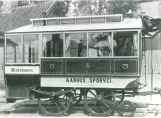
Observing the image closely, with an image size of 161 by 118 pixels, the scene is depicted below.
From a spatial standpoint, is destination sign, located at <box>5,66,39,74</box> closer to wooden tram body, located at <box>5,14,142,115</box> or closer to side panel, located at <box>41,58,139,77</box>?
wooden tram body, located at <box>5,14,142,115</box>

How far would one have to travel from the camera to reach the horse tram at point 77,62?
8.89m

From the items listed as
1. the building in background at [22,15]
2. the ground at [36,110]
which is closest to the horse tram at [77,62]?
the ground at [36,110]

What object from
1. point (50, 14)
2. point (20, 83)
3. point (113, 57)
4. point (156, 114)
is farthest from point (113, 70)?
point (50, 14)

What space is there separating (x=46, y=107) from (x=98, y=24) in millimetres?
3123

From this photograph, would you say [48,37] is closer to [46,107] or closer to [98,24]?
[98,24]

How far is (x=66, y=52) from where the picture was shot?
9.30 meters

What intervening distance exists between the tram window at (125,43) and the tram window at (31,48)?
2540mm

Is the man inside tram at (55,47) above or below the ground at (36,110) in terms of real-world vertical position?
above

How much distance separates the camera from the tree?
77.4 feet

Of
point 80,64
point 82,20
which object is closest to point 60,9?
point 82,20

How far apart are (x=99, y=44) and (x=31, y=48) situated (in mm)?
2255

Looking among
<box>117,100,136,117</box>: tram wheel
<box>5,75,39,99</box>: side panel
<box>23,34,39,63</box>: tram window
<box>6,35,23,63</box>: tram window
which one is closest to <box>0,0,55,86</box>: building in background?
<box>6,35,23,63</box>: tram window

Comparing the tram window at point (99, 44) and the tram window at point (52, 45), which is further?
the tram window at point (52, 45)

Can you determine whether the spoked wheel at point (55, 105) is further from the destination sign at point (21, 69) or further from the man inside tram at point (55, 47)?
the man inside tram at point (55, 47)
